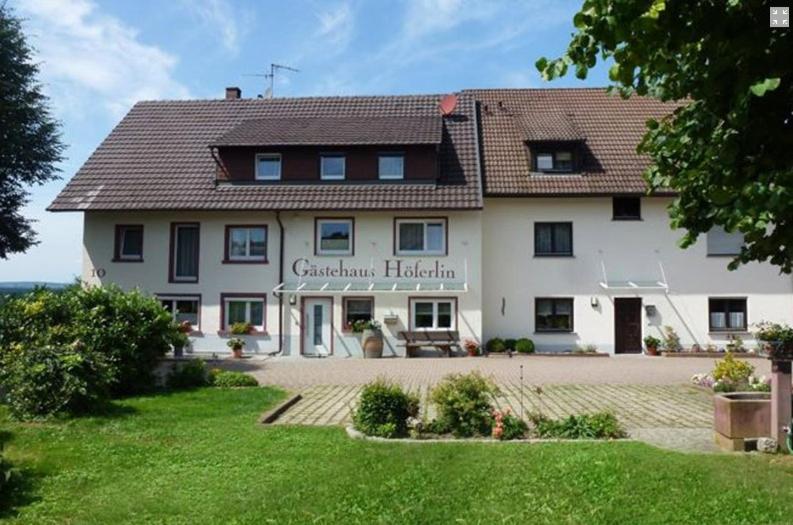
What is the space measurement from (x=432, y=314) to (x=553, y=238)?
5.53 meters

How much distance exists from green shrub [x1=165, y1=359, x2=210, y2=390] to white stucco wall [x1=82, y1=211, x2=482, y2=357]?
9.70 meters

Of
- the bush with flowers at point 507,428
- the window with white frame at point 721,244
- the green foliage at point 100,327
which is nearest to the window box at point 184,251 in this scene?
the green foliage at point 100,327

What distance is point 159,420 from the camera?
1073 centimetres

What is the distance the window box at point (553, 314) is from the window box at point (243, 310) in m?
10.3

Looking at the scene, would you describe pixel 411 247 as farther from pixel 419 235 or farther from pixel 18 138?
pixel 18 138

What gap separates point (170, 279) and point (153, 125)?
8274 millimetres

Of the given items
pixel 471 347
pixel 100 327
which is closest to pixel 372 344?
pixel 471 347

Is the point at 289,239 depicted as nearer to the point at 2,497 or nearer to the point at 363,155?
the point at 363,155

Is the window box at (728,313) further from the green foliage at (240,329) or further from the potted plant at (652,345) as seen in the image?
the green foliage at (240,329)

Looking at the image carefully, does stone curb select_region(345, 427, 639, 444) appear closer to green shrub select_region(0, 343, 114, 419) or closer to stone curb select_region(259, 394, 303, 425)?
stone curb select_region(259, 394, 303, 425)

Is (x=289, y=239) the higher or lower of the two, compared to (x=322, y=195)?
lower

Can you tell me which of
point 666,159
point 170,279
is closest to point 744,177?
point 666,159

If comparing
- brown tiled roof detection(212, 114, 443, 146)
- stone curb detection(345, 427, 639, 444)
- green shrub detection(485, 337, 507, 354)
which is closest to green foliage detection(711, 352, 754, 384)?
stone curb detection(345, 427, 639, 444)

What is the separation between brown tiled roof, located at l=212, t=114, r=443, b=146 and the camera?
84.3ft
